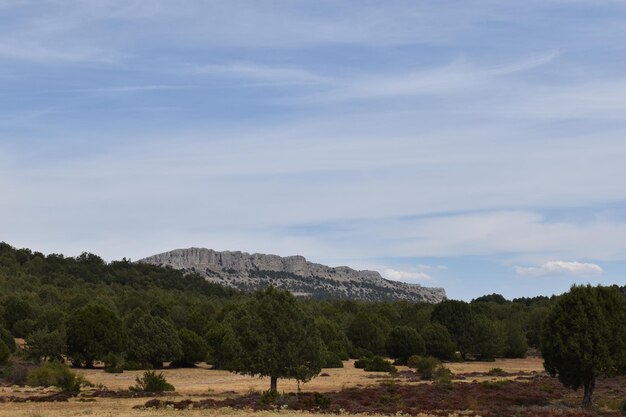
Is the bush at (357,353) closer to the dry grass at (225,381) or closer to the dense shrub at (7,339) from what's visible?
the dry grass at (225,381)

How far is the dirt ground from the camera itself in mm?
35688

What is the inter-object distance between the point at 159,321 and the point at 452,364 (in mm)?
37826

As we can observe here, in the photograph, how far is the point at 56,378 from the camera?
168 feet

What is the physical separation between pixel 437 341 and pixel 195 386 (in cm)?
4741

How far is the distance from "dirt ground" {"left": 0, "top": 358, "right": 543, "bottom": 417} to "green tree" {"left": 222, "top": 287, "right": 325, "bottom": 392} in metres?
4.09

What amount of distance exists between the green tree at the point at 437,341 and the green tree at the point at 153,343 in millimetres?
34541

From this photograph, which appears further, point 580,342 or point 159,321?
point 159,321

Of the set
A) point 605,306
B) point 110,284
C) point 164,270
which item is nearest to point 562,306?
point 605,306

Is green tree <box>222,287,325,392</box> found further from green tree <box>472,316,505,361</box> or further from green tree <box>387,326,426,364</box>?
green tree <box>472,316,505,361</box>

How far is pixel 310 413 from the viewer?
3706 cm

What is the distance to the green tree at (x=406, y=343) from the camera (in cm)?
9362

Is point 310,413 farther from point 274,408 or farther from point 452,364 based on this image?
point 452,364

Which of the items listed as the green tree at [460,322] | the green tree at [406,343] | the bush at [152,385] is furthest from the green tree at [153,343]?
the green tree at [460,322]

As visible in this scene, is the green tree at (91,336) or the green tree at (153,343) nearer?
the green tree at (91,336)
